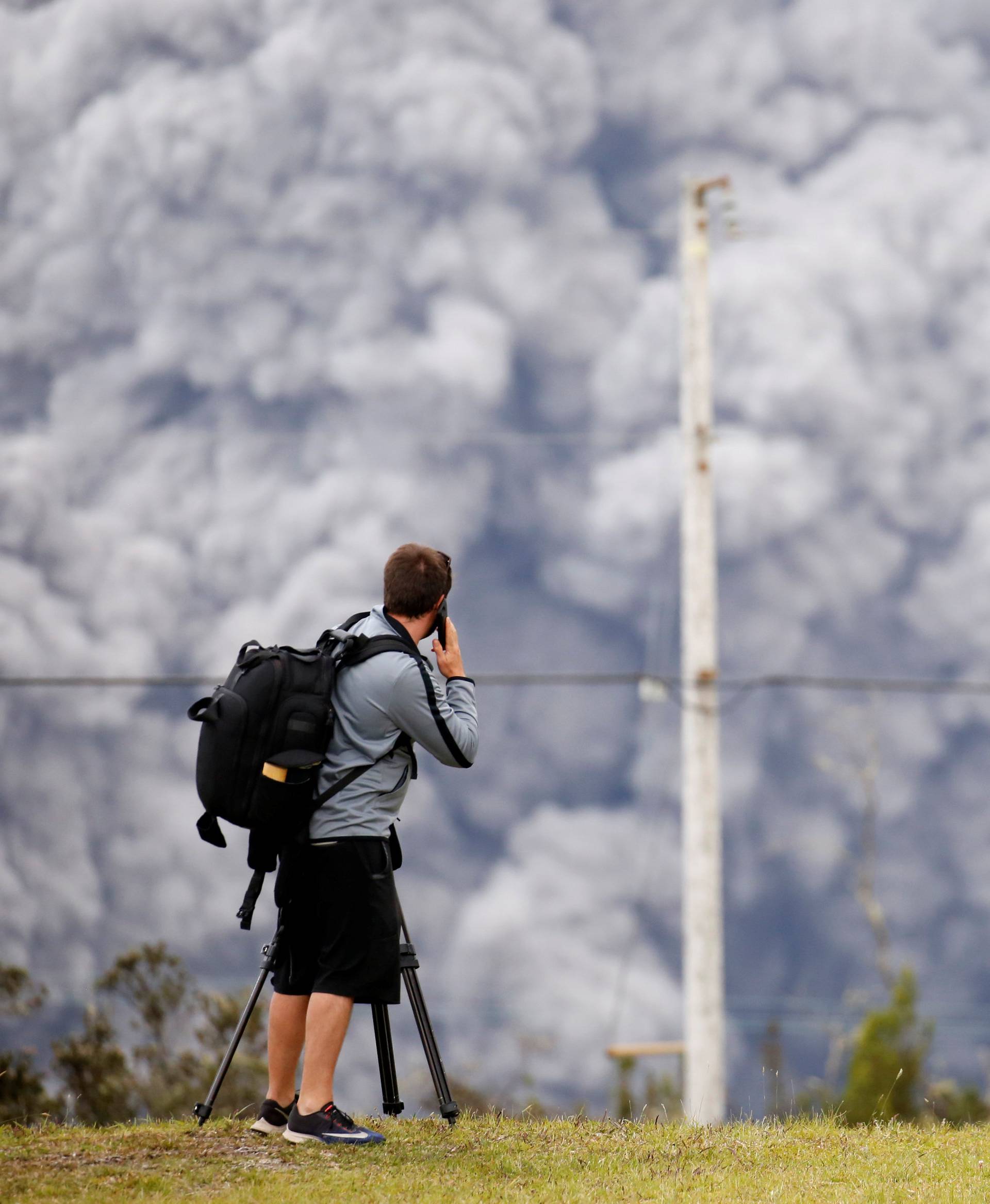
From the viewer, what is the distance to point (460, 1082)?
22.0 meters

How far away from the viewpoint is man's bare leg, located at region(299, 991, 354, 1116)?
13.0 ft

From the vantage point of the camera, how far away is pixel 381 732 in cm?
412

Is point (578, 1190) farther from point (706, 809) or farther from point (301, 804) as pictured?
point (706, 809)

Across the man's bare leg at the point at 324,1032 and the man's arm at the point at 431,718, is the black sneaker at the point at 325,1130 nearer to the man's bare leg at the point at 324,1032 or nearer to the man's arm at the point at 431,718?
the man's bare leg at the point at 324,1032

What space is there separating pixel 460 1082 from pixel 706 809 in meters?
10.8

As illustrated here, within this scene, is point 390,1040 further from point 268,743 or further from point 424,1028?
point 268,743

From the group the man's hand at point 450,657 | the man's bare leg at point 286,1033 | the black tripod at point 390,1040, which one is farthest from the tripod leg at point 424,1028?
the man's hand at point 450,657

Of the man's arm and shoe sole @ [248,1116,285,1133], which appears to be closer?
the man's arm

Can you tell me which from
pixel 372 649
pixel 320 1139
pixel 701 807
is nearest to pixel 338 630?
pixel 372 649

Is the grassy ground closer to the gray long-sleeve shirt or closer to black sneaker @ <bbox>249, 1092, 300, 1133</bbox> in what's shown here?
black sneaker @ <bbox>249, 1092, 300, 1133</bbox>

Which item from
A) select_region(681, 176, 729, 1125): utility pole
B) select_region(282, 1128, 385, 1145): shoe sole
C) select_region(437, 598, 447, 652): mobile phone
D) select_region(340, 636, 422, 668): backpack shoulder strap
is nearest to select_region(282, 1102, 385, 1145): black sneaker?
select_region(282, 1128, 385, 1145): shoe sole

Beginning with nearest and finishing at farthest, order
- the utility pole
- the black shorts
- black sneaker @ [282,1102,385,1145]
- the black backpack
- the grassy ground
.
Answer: the grassy ground
the black backpack
the black shorts
black sneaker @ [282,1102,385,1145]
the utility pole

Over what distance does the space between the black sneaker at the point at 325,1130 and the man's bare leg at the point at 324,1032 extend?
14cm

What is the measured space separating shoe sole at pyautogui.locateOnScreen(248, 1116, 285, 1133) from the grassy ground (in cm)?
4
